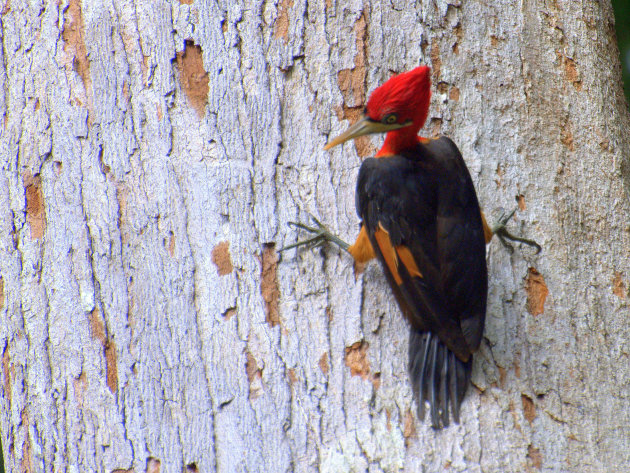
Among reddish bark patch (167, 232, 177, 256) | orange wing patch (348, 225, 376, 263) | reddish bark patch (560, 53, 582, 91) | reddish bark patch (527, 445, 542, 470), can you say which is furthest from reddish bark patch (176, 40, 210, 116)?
reddish bark patch (527, 445, 542, 470)

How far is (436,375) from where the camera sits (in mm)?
1797

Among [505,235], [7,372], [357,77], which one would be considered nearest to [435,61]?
[357,77]

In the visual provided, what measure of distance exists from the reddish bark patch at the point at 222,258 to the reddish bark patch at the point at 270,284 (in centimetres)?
10

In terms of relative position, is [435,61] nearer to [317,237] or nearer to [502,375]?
[317,237]

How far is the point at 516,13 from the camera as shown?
2.20 meters

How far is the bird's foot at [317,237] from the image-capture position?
1.89 meters

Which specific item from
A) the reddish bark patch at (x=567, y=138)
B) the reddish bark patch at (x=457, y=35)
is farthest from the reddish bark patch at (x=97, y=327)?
the reddish bark patch at (x=567, y=138)

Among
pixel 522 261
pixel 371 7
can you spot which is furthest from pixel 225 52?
pixel 522 261

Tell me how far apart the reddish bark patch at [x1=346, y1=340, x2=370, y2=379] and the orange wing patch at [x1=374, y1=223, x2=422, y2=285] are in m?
0.26

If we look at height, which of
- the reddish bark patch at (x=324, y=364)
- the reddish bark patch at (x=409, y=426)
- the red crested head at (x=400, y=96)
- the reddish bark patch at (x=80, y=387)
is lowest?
the reddish bark patch at (x=409, y=426)

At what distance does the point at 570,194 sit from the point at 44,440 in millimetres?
1869

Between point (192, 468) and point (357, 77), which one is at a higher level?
point (357, 77)

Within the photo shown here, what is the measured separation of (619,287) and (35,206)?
1.94 meters

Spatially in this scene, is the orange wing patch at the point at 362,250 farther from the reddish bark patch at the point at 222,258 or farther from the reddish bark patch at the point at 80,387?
the reddish bark patch at the point at 80,387
